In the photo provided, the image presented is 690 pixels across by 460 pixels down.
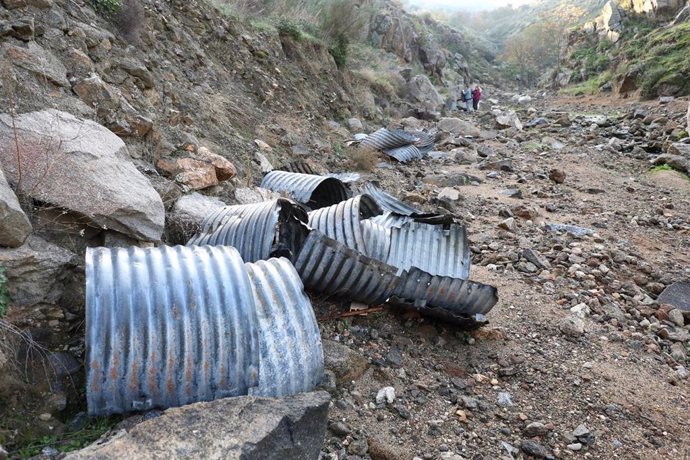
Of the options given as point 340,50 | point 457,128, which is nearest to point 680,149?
point 457,128

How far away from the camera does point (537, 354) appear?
3.31 metres

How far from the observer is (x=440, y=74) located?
23938 mm

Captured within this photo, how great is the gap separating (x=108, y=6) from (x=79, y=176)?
3486 mm

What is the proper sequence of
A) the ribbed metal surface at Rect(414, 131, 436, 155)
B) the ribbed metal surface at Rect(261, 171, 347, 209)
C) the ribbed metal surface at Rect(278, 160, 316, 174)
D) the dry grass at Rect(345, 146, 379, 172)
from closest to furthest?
the ribbed metal surface at Rect(261, 171, 347, 209) → the ribbed metal surface at Rect(278, 160, 316, 174) → the dry grass at Rect(345, 146, 379, 172) → the ribbed metal surface at Rect(414, 131, 436, 155)

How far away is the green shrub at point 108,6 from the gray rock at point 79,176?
2720 millimetres

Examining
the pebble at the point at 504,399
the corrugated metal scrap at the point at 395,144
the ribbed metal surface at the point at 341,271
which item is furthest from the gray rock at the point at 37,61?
the corrugated metal scrap at the point at 395,144

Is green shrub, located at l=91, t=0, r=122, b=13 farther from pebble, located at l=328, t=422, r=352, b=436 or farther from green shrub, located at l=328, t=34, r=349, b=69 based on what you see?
green shrub, located at l=328, t=34, r=349, b=69

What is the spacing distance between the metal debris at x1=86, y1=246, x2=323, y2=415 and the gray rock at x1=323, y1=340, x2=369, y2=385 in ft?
1.20

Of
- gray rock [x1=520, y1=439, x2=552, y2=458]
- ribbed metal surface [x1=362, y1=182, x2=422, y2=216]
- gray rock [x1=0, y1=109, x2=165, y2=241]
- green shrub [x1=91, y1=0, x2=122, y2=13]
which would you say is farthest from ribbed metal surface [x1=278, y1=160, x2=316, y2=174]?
gray rock [x1=520, y1=439, x2=552, y2=458]

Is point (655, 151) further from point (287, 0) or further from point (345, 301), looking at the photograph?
point (345, 301)

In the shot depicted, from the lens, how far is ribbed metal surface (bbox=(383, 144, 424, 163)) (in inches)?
350

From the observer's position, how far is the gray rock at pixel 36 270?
2.27 m

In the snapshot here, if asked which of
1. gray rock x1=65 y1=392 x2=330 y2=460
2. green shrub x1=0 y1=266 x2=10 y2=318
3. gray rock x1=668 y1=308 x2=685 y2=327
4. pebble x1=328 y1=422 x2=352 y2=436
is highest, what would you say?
green shrub x1=0 y1=266 x2=10 y2=318

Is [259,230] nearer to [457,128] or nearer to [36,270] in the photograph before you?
[36,270]
